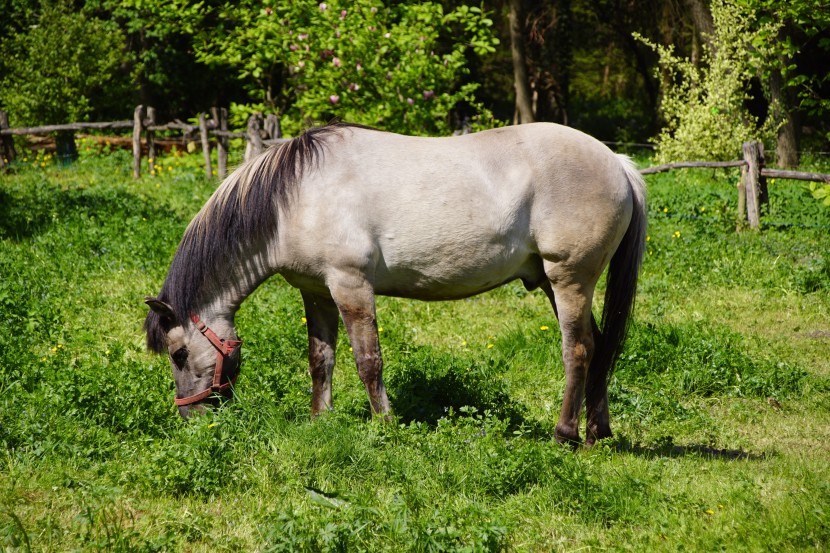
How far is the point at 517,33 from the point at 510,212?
631 inches

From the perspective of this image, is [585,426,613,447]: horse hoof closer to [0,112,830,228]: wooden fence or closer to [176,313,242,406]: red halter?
[176,313,242,406]: red halter

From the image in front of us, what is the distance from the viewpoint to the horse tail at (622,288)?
532 cm

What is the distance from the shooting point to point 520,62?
20.4 metres

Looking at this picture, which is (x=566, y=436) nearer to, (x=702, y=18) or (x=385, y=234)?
(x=385, y=234)

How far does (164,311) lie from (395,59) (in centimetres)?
840

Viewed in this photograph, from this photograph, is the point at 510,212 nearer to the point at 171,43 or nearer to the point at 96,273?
the point at 96,273

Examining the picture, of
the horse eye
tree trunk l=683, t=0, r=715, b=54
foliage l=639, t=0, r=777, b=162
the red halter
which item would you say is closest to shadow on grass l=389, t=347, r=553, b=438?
the red halter

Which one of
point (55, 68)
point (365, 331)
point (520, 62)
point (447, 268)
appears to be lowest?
point (365, 331)

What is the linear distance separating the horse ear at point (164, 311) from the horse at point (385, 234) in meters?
0.01

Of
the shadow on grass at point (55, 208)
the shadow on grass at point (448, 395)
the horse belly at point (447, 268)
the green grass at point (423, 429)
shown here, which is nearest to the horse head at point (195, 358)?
the green grass at point (423, 429)

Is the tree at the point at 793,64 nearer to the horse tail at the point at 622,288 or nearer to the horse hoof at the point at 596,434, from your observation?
the horse tail at the point at 622,288

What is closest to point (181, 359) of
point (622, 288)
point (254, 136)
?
point (622, 288)

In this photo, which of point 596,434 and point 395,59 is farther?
point 395,59

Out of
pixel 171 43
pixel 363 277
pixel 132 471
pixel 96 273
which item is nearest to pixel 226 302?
pixel 363 277
